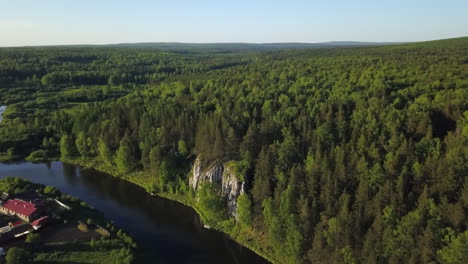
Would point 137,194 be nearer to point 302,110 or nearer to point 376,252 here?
point 302,110

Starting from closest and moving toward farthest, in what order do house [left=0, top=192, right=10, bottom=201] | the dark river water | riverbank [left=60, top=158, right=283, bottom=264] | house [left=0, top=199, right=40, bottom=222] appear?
the dark river water, riverbank [left=60, top=158, right=283, bottom=264], house [left=0, top=199, right=40, bottom=222], house [left=0, top=192, right=10, bottom=201]

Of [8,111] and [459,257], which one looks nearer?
[459,257]

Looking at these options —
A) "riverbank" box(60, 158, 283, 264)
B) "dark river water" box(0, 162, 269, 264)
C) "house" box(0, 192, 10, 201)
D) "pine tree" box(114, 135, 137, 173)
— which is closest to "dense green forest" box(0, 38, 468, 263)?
"pine tree" box(114, 135, 137, 173)

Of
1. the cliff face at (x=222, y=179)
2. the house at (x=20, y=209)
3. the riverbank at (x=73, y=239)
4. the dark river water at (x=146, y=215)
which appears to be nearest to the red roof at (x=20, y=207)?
the house at (x=20, y=209)

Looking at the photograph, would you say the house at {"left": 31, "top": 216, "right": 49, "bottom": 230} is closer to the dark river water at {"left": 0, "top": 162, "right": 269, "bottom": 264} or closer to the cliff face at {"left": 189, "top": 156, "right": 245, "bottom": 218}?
the dark river water at {"left": 0, "top": 162, "right": 269, "bottom": 264}

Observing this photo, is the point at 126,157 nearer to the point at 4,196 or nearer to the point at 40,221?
the point at 4,196

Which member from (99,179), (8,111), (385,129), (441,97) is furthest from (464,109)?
(8,111)

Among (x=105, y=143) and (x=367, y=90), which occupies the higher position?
(x=367, y=90)
